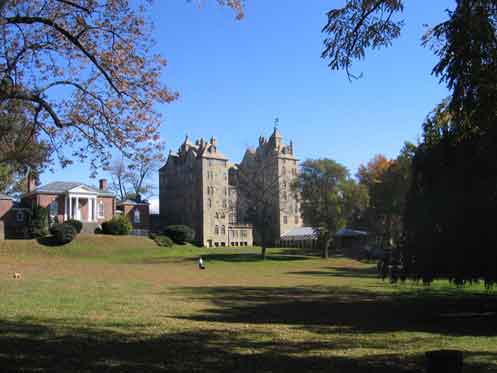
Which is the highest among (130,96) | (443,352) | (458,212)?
(130,96)

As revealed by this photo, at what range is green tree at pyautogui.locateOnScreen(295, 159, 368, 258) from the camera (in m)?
62.6

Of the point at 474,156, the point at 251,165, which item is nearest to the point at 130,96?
the point at 474,156

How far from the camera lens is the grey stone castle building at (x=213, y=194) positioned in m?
82.9

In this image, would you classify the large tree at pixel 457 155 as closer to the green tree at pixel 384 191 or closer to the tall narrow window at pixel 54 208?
the green tree at pixel 384 191

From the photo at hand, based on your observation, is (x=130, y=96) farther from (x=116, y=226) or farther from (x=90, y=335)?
(x=116, y=226)

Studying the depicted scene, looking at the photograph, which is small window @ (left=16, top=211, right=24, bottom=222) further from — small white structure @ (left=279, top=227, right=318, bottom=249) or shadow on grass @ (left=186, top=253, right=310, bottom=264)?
small white structure @ (left=279, top=227, right=318, bottom=249)

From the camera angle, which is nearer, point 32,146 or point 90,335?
point 90,335

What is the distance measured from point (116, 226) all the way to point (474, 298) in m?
48.9

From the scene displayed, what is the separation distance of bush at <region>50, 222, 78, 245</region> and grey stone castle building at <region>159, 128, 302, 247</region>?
27456 millimetres

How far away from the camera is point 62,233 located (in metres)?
55.8

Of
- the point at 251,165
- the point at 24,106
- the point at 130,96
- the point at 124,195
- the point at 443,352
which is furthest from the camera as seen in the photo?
the point at 124,195

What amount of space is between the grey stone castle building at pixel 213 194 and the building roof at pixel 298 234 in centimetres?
115

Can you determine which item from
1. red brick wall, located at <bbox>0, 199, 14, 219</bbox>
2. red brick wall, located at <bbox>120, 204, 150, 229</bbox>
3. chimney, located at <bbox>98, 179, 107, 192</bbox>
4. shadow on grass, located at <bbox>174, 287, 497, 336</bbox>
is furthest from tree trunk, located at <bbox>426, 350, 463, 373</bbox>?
red brick wall, located at <bbox>120, 204, 150, 229</bbox>

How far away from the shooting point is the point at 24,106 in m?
15.0
